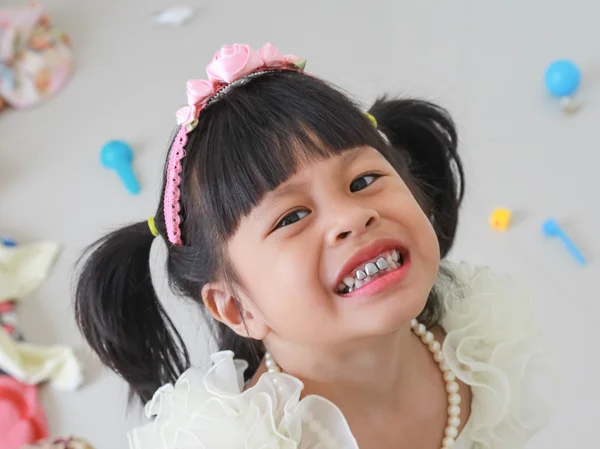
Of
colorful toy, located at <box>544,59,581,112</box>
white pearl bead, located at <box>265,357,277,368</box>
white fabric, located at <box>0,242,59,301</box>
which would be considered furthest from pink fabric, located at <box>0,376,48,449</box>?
colorful toy, located at <box>544,59,581,112</box>

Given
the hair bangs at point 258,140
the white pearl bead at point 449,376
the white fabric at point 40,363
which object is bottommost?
the white pearl bead at point 449,376

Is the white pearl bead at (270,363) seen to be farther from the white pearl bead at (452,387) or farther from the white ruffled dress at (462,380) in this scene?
the white pearl bead at (452,387)

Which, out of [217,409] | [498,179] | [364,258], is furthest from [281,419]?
[498,179]

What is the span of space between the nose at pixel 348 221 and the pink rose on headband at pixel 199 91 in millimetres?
155

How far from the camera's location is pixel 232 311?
0.61 meters

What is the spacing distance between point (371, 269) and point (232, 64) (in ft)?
0.70

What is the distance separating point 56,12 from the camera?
4.94 ft

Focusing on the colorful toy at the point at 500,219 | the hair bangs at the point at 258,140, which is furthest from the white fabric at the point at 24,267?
the colorful toy at the point at 500,219

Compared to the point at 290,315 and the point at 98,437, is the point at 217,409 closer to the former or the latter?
the point at 290,315

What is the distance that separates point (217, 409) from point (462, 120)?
2.65ft

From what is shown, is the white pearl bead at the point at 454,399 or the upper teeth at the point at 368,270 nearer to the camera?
the upper teeth at the point at 368,270

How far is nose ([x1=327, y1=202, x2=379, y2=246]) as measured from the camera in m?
0.50

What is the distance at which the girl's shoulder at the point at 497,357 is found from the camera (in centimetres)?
70

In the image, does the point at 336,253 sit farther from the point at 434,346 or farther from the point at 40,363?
the point at 40,363
